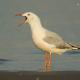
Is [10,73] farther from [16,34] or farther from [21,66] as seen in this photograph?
[16,34]

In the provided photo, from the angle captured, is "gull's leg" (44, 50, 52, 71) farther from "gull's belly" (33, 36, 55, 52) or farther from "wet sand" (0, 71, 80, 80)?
"wet sand" (0, 71, 80, 80)

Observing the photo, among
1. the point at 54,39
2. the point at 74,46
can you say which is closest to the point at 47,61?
the point at 54,39

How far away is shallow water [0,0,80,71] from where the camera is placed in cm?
864

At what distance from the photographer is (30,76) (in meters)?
7.38

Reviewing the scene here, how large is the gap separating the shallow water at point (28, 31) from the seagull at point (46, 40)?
0.56 feet

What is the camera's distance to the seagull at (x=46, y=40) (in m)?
8.81

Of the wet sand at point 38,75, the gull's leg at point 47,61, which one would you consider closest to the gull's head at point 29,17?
the gull's leg at point 47,61

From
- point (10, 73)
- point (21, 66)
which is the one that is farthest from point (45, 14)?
point (10, 73)

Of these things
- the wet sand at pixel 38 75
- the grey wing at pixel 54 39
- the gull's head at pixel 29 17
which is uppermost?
the gull's head at pixel 29 17

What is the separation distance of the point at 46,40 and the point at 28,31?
1.85 m

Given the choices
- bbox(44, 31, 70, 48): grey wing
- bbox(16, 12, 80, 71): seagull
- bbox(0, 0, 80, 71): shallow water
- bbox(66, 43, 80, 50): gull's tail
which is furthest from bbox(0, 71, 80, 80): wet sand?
bbox(66, 43, 80, 50): gull's tail

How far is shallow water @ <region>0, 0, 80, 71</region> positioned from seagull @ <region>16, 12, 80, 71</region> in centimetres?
17

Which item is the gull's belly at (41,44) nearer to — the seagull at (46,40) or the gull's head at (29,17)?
the seagull at (46,40)

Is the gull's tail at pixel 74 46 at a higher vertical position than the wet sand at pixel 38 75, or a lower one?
higher
